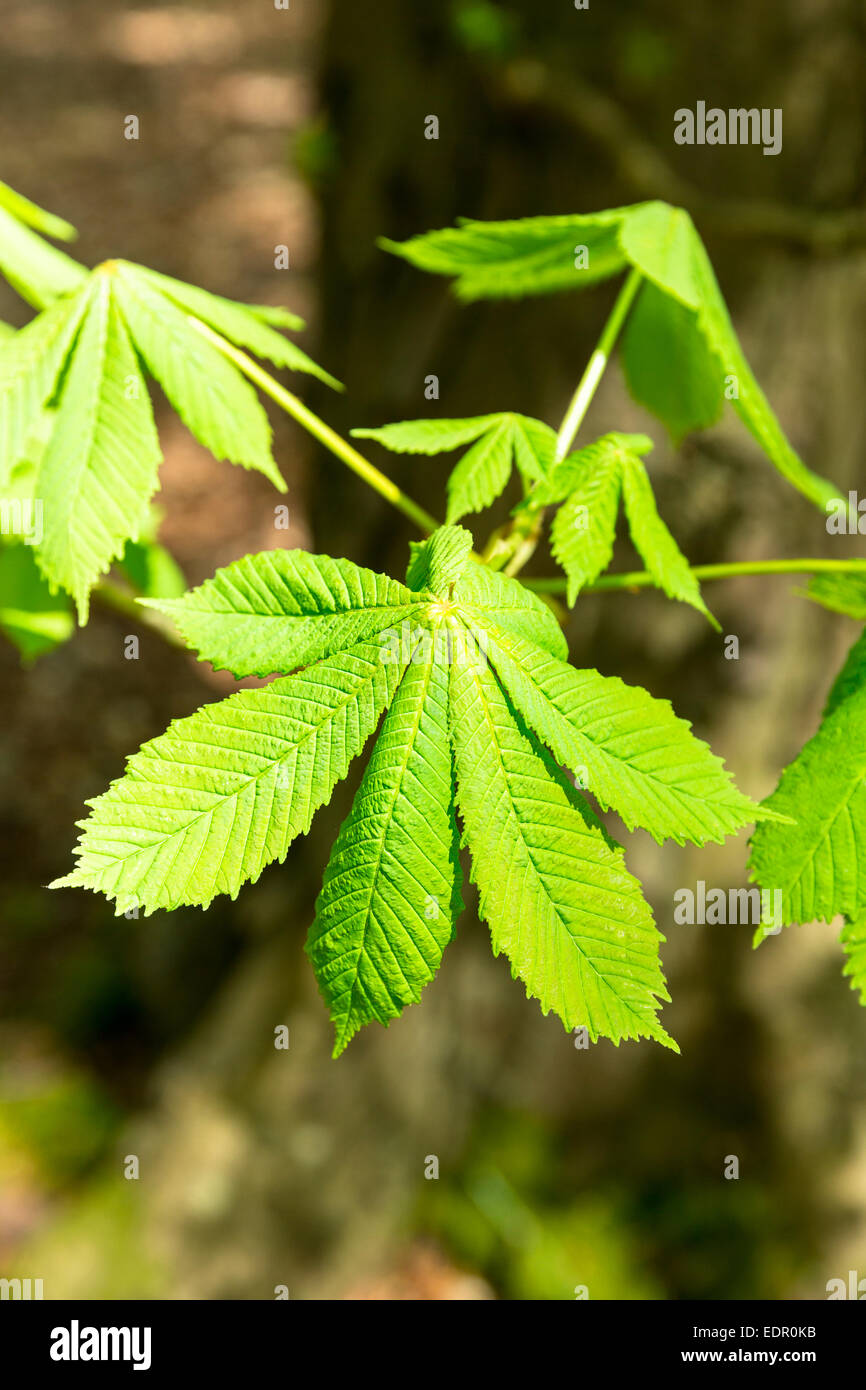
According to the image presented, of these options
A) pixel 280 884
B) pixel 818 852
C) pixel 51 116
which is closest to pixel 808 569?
pixel 818 852

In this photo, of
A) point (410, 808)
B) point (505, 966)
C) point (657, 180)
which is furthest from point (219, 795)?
point (505, 966)

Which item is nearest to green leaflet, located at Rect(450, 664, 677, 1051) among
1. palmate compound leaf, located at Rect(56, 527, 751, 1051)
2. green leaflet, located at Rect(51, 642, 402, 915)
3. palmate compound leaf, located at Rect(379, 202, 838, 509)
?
palmate compound leaf, located at Rect(56, 527, 751, 1051)

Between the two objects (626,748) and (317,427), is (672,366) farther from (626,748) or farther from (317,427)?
(626,748)

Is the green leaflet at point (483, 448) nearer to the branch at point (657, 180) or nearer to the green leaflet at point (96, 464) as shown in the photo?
the green leaflet at point (96, 464)

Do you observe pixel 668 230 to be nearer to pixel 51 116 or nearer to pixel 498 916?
pixel 498 916

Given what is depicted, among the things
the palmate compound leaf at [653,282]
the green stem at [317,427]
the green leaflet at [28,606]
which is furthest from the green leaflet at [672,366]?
the green leaflet at [28,606]

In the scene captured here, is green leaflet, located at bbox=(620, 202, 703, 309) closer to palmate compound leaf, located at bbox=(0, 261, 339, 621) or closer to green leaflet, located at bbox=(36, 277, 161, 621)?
palmate compound leaf, located at bbox=(0, 261, 339, 621)
